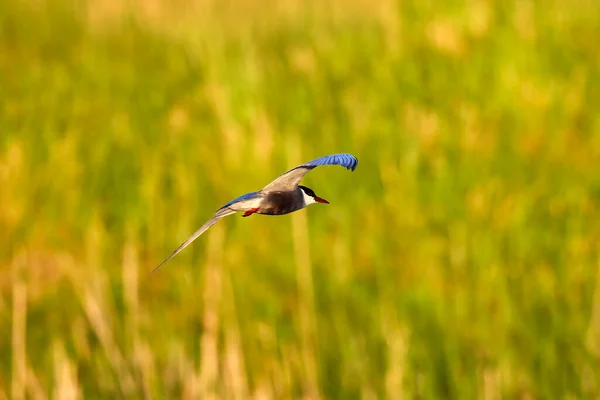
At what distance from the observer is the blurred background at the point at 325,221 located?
3.10 metres

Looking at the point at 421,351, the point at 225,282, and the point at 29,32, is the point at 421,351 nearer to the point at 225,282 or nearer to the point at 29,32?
the point at 225,282

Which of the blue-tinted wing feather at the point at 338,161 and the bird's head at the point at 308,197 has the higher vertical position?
the blue-tinted wing feather at the point at 338,161

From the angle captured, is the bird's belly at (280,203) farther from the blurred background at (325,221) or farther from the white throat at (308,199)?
the blurred background at (325,221)

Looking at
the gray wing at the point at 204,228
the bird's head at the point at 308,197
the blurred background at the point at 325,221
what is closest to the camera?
the gray wing at the point at 204,228

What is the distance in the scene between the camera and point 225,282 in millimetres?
3227

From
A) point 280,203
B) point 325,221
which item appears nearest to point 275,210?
point 280,203

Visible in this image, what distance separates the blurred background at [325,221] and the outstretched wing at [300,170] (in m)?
1.83

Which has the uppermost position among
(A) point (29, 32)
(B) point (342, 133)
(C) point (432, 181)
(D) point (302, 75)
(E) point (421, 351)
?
(A) point (29, 32)

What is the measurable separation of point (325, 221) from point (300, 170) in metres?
2.88

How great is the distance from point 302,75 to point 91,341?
1.51 meters

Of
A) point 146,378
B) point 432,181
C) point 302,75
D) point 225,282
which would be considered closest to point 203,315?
point 225,282

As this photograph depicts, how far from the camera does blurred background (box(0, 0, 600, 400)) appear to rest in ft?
10.2

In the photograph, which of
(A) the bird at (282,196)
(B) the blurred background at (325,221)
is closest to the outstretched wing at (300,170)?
A: (A) the bird at (282,196)

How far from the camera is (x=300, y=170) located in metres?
0.72
